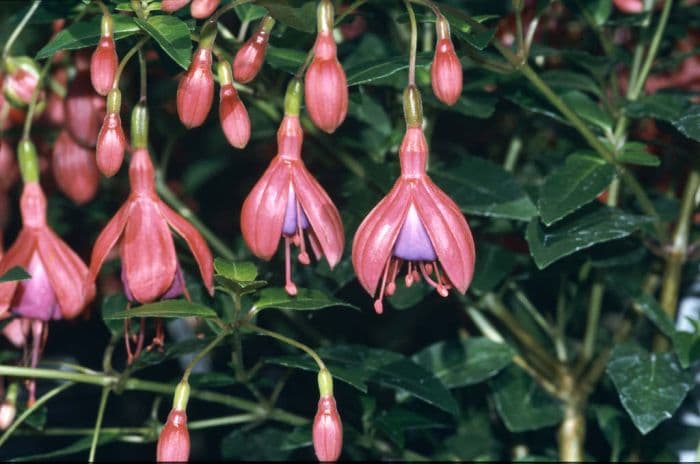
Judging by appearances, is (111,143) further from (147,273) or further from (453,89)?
(453,89)

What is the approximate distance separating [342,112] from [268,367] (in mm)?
580

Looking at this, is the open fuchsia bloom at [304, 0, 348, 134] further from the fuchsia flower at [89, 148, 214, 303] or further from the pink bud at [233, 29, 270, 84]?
the fuchsia flower at [89, 148, 214, 303]

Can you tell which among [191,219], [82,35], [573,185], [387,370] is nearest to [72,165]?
[191,219]

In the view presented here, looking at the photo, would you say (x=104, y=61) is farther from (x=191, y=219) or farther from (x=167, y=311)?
(x=191, y=219)

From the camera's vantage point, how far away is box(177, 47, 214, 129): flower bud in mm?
763

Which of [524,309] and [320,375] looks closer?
[320,375]

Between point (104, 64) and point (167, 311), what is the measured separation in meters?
0.18

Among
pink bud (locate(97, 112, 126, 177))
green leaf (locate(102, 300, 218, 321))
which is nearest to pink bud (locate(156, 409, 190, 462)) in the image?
green leaf (locate(102, 300, 218, 321))

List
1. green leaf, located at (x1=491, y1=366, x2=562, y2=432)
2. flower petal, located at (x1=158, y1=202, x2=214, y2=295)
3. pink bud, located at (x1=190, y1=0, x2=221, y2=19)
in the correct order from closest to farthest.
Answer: pink bud, located at (x1=190, y1=0, x2=221, y2=19) < flower petal, located at (x1=158, y1=202, x2=214, y2=295) < green leaf, located at (x1=491, y1=366, x2=562, y2=432)

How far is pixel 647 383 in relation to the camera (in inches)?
37.8

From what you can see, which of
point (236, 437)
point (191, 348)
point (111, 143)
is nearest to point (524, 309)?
point (236, 437)

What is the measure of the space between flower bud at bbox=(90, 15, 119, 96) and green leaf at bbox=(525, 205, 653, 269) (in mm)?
356

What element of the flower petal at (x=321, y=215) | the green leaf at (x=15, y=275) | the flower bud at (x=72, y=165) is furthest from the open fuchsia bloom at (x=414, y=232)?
the flower bud at (x=72, y=165)

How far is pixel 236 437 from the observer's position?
3.55ft
